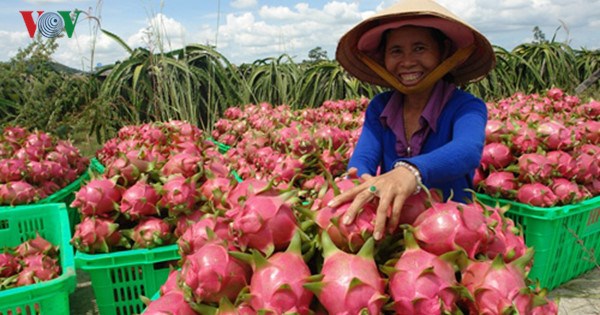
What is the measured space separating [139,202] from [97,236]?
0.66 feet

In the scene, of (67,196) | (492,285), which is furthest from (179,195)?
(67,196)

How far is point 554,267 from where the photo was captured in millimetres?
2531

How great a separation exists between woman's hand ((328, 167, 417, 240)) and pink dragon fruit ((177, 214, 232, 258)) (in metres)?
0.28

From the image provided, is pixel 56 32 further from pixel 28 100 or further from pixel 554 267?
pixel 554 267

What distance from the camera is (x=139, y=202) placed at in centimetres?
185

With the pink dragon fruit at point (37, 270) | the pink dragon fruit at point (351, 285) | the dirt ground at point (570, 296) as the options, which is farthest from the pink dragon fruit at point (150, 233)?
the pink dragon fruit at point (351, 285)

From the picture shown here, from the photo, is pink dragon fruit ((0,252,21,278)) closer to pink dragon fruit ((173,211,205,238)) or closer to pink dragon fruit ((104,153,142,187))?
pink dragon fruit ((104,153,142,187))

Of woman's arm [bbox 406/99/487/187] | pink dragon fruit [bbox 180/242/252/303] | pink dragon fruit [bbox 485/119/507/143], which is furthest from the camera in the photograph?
pink dragon fruit [bbox 485/119/507/143]

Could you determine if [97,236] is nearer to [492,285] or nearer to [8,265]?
[8,265]

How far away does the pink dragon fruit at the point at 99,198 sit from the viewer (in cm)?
185

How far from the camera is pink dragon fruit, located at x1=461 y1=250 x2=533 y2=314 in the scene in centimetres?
92

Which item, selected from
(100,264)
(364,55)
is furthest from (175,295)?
(364,55)

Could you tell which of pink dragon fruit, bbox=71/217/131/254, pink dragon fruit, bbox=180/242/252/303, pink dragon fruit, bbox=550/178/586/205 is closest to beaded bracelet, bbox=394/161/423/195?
pink dragon fruit, bbox=180/242/252/303

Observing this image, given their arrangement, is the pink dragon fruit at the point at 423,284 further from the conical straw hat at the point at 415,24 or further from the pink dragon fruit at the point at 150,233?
the pink dragon fruit at the point at 150,233
